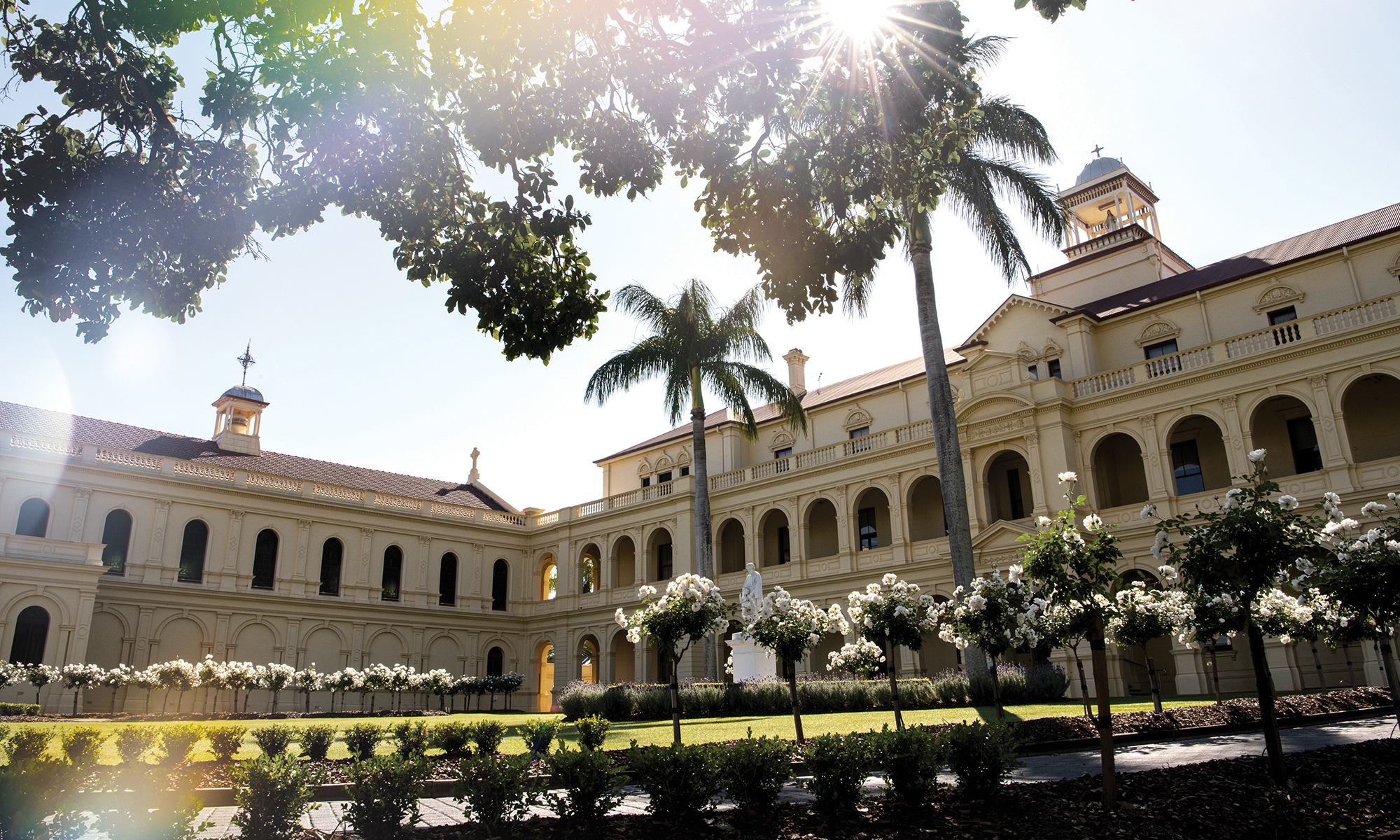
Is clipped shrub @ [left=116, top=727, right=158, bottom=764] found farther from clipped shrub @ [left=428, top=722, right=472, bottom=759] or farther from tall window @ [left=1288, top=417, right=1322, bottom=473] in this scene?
tall window @ [left=1288, top=417, right=1322, bottom=473]

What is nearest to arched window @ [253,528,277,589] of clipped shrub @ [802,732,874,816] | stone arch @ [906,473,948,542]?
stone arch @ [906,473,948,542]

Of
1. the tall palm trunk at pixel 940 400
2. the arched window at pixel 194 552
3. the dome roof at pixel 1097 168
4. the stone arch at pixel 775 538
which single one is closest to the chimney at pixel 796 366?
the stone arch at pixel 775 538

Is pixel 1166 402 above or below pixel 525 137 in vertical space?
above

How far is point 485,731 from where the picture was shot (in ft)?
42.8

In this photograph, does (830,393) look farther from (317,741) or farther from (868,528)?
(317,741)

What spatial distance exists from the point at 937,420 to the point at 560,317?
51.2 feet

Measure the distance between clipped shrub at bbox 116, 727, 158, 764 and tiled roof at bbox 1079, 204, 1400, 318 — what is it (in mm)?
29251

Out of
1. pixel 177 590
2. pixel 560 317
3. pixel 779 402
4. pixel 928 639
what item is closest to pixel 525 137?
pixel 560 317

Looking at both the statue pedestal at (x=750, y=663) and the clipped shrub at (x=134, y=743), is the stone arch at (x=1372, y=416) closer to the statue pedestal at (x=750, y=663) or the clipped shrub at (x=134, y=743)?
the statue pedestal at (x=750, y=663)

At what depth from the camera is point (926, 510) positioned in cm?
3447

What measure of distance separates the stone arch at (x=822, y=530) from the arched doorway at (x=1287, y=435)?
1556 centimetres

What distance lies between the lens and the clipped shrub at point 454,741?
1368cm

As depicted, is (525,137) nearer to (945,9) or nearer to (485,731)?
(945,9)

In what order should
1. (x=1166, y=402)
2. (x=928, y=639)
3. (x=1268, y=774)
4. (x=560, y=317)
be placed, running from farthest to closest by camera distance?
(x=928, y=639) → (x=1166, y=402) → (x=560, y=317) → (x=1268, y=774)
